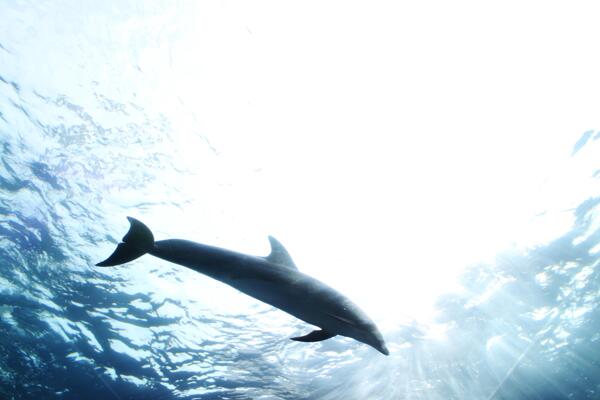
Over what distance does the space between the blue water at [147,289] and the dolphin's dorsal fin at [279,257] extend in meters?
6.33

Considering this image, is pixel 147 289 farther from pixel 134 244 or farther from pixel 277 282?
pixel 277 282

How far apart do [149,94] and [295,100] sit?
3467mm

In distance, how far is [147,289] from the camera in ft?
43.3

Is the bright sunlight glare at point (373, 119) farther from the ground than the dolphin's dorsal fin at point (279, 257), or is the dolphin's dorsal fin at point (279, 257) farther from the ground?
the bright sunlight glare at point (373, 119)

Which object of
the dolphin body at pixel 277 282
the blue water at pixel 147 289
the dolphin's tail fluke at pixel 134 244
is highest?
the blue water at pixel 147 289

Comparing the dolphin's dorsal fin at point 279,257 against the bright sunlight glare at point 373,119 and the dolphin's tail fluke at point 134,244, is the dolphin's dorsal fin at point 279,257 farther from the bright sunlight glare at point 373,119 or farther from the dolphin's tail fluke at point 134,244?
the bright sunlight glare at point 373,119

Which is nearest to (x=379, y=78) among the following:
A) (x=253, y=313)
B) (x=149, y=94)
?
(x=149, y=94)

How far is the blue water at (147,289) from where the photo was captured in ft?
26.9

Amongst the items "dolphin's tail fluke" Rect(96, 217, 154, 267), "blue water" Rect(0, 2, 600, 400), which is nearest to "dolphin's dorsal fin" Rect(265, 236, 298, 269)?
"dolphin's tail fluke" Rect(96, 217, 154, 267)

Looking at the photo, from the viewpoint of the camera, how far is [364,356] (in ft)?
60.9

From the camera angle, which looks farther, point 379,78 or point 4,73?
point 379,78

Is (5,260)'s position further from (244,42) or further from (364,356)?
(364,356)

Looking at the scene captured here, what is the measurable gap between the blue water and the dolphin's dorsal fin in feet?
20.8

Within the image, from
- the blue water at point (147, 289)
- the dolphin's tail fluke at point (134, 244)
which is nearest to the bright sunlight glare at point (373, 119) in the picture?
the blue water at point (147, 289)
